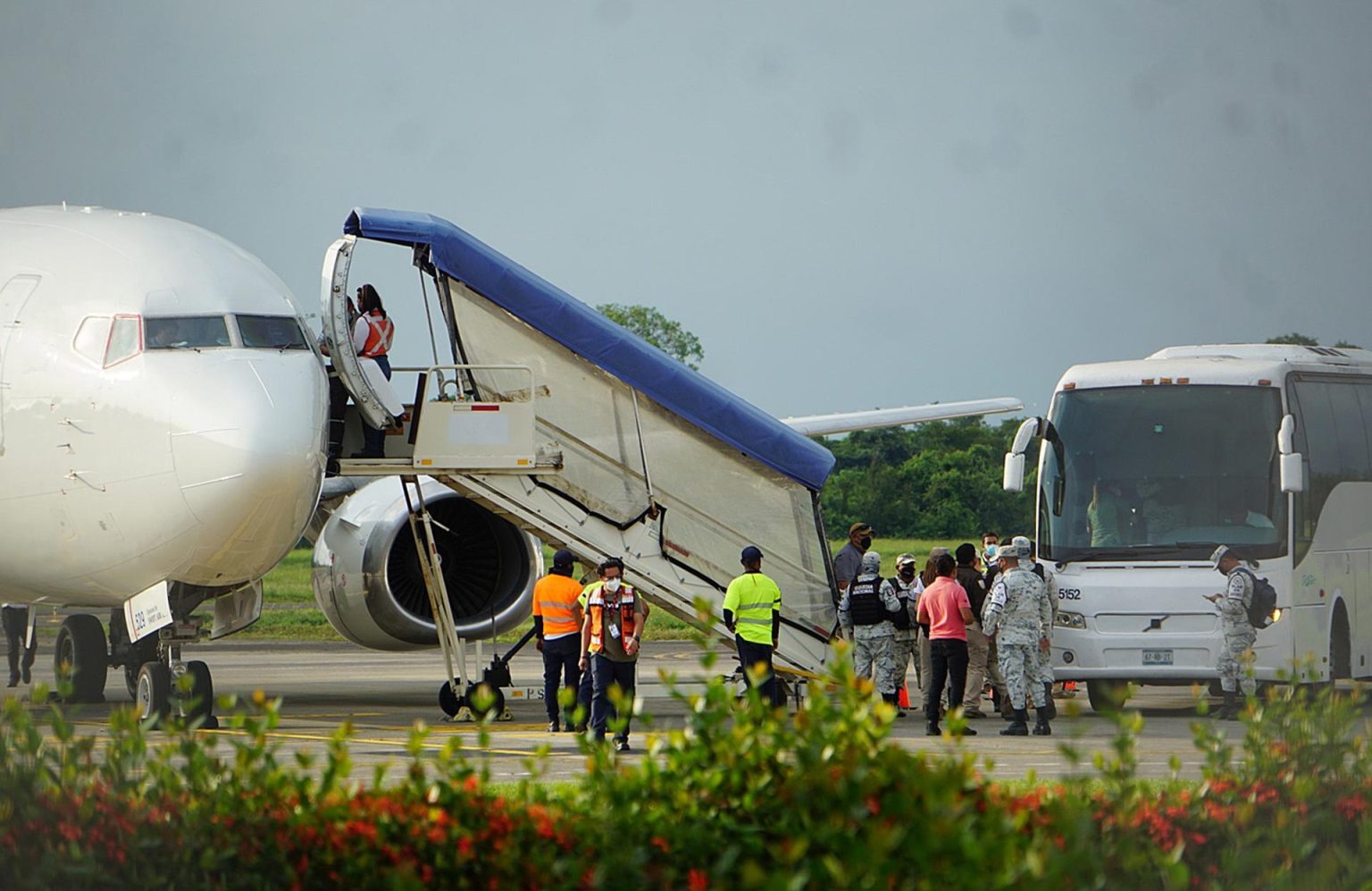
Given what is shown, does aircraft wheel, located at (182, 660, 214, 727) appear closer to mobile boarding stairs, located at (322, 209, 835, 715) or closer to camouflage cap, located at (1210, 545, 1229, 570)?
mobile boarding stairs, located at (322, 209, 835, 715)

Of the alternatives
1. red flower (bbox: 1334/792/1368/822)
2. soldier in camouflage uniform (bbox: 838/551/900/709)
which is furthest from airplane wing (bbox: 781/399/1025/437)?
red flower (bbox: 1334/792/1368/822)

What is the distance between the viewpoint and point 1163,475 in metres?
18.9

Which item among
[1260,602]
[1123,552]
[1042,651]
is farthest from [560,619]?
[1260,602]

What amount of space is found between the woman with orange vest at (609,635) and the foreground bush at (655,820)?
7216 mm

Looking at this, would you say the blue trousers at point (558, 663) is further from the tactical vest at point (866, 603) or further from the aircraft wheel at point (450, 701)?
the tactical vest at point (866, 603)

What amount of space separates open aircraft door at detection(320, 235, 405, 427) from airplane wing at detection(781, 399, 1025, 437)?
1068cm

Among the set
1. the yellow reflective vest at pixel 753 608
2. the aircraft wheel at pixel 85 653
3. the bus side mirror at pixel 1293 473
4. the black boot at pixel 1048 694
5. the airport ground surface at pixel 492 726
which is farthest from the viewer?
the aircraft wheel at pixel 85 653

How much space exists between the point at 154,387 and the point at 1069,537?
30.6ft

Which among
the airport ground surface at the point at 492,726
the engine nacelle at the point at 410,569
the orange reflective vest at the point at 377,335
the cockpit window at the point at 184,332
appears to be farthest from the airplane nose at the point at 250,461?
the engine nacelle at the point at 410,569

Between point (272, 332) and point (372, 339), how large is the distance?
71.7 inches

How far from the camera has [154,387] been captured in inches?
576

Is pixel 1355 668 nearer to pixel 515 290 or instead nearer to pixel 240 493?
pixel 515 290

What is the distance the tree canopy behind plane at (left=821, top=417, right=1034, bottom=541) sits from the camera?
242ft

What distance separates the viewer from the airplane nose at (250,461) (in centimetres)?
1427
